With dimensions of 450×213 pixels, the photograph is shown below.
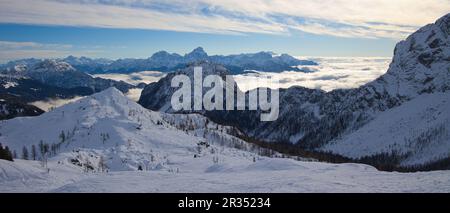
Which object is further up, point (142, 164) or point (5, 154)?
point (5, 154)

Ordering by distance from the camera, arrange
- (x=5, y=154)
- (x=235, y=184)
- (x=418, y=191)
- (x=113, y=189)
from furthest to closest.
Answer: (x=5, y=154), (x=235, y=184), (x=113, y=189), (x=418, y=191)

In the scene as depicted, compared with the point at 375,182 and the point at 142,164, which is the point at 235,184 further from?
the point at 142,164

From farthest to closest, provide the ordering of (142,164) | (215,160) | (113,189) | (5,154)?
1. (215,160)
2. (142,164)
3. (5,154)
4. (113,189)

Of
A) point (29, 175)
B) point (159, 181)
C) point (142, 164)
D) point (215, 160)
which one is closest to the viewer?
point (159, 181)

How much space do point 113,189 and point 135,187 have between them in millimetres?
2497

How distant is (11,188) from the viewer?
5025cm

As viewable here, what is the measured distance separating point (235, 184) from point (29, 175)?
28.9m

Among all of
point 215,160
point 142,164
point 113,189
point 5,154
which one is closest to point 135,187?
point 113,189

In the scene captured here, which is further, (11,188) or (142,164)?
(142,164)
